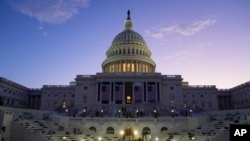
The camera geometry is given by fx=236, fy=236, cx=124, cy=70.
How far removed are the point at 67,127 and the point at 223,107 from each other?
3507 inches

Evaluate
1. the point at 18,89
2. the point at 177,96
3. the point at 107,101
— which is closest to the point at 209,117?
the point at 177,96

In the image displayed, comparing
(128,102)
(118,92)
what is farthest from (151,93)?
(118,92)

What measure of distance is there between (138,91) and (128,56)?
3291 cm

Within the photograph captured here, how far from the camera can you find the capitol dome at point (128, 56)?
131m

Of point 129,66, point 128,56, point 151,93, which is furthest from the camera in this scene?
point 128,56

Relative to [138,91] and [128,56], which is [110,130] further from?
[128,56]

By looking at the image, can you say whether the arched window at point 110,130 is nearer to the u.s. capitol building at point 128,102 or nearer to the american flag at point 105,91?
the u.s. capitol building at point 128,102

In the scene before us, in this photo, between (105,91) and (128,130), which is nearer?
(128,130)

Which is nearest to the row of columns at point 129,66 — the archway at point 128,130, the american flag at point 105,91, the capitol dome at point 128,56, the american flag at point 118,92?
the capitol dome at point 128,56

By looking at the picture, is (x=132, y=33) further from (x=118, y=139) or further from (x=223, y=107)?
(x=118, y=139)

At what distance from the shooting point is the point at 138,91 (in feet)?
342

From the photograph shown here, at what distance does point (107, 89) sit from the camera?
346 ft

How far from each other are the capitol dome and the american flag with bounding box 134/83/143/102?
72.4 ft

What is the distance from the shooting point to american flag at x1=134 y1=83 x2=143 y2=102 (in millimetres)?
103194
